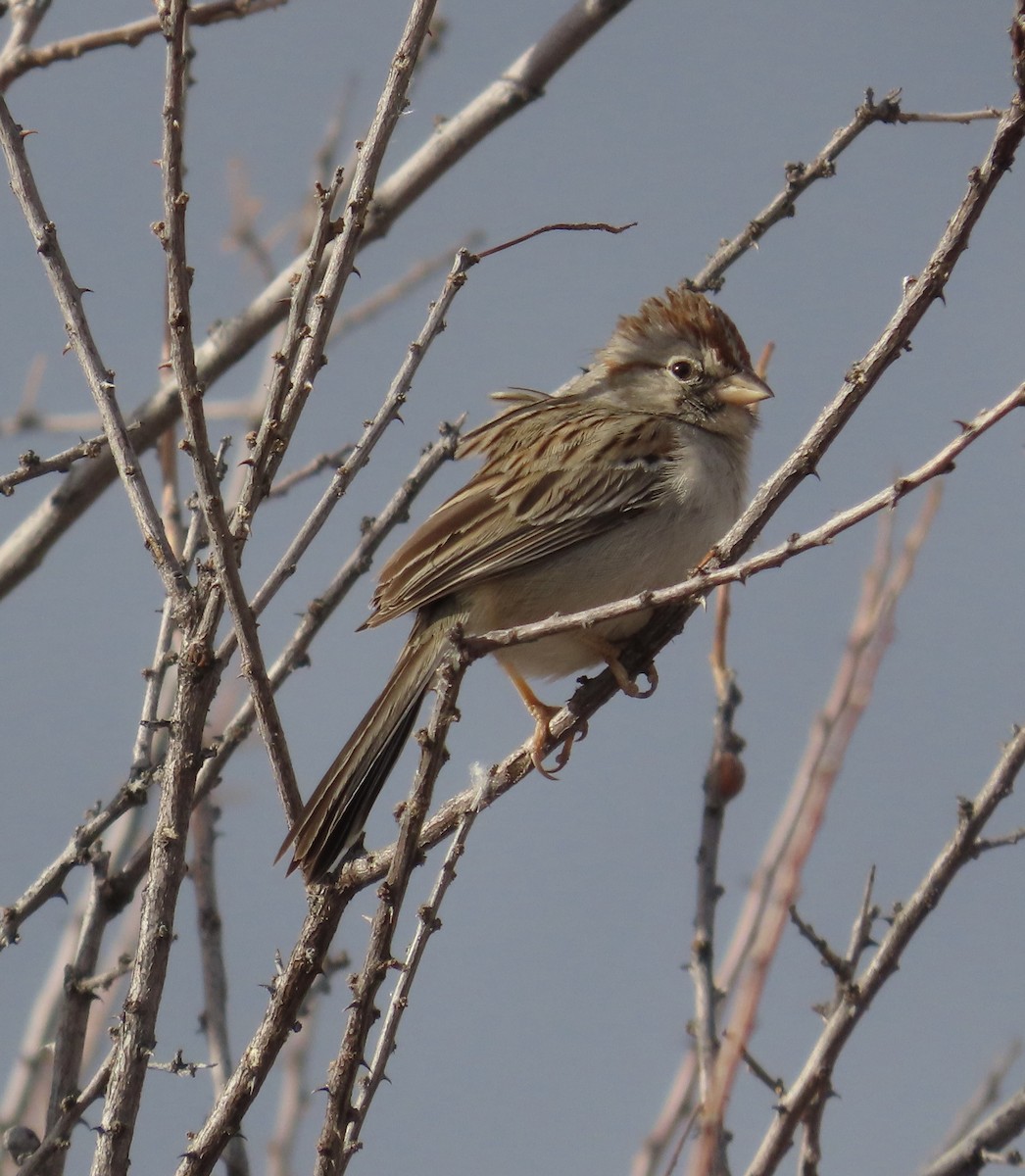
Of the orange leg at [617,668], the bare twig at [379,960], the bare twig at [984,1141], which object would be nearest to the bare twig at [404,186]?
the orange leg at [617,668]

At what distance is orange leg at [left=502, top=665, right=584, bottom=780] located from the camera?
13.1 ft

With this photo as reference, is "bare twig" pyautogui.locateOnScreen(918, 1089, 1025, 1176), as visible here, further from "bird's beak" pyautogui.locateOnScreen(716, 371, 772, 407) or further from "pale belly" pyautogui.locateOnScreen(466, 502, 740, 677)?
"bird's beak" pyautogui.locateOnScreen(716, 371, 772, 407)

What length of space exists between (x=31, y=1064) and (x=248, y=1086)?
229 cm

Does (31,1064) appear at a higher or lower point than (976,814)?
higher

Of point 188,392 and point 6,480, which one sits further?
point 6,480

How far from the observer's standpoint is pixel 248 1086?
2830 millimetres

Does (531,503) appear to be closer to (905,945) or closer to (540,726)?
(540,726)

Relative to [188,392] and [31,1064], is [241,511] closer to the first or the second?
[188,392]

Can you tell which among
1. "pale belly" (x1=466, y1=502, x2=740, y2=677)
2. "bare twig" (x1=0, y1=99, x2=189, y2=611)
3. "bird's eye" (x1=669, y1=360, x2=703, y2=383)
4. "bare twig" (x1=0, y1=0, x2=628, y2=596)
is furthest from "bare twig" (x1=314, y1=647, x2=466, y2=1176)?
"bird's eye" (x1=669, y1=360, x2=703, y2=383)

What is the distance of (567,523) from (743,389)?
907 mm

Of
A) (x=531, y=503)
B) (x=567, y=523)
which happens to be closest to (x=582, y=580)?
(x=567, y=523)

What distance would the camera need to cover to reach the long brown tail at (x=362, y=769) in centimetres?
340

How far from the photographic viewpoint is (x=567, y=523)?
15.6 ft

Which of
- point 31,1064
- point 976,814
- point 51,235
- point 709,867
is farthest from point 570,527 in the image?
point 31,1064
